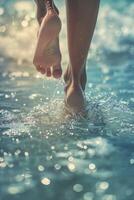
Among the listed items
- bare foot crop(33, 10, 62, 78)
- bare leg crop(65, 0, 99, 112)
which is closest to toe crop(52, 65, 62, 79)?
bare foot crop(33, 10, 62, 78)

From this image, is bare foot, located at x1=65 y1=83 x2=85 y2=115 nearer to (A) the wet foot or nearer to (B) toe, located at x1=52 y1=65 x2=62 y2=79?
(A) the wet foot

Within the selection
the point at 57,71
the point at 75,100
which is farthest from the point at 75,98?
the point at 57,71

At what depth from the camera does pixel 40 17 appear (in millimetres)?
2006

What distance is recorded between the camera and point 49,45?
177 centimetres

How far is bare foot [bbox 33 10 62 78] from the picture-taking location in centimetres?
173

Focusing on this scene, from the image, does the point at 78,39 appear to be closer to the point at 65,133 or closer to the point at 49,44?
the point at 49,44

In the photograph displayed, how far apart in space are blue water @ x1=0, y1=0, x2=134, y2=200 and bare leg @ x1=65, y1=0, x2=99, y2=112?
6 cm

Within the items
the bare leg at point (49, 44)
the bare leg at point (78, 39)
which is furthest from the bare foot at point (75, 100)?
the bare leg at point (49, 44)

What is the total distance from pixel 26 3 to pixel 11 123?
163cm

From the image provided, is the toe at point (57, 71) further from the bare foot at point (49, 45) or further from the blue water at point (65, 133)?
the blue water at point (65, 133)

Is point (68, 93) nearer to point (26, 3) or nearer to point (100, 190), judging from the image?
point (100, 190)

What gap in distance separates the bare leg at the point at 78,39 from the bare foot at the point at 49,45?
8cm

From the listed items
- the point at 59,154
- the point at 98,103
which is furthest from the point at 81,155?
the point at 98,103

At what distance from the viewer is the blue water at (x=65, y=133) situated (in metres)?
1.37
